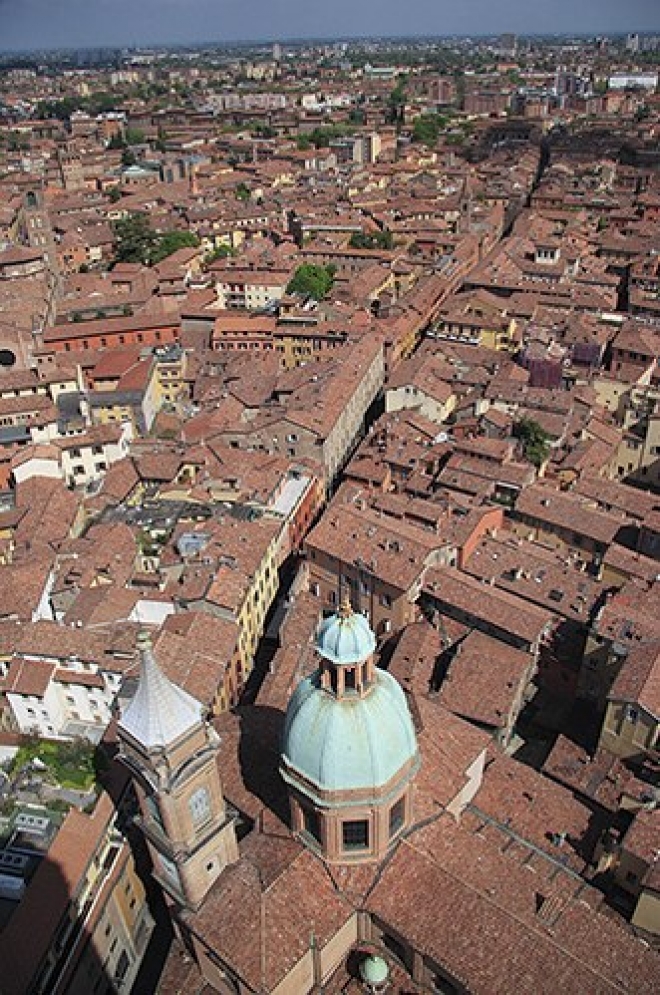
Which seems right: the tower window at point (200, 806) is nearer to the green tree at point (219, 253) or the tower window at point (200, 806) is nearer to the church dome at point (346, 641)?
the church dome at point (346, 641)

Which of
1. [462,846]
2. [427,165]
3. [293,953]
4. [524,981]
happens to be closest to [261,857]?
[293,953]

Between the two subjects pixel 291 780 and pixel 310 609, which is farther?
pixel 310 609

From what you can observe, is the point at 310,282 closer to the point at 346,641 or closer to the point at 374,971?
the point at 346,641

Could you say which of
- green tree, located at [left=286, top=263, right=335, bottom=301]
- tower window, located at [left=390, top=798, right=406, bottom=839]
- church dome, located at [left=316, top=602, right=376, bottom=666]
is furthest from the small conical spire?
green tree, located at [left=286, top=263, right=335, bottom=301]

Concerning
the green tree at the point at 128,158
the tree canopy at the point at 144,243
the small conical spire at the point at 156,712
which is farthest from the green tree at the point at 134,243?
the small conical spire at the point at 156,712

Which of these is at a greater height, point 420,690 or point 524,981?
point 524,981

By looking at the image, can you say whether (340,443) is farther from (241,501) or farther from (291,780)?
(291,780)

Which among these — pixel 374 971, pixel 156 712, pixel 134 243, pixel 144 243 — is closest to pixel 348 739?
pixel 156 712
